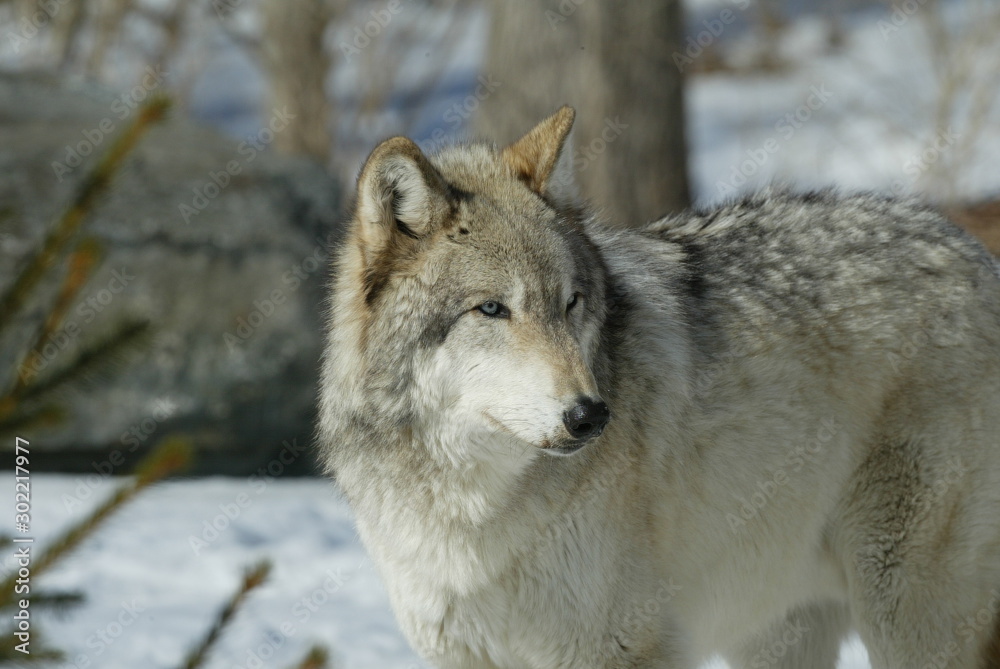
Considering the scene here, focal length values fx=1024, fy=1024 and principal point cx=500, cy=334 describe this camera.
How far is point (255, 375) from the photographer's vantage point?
7191 millimetres

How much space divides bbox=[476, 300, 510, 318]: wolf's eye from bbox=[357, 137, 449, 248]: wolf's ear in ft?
1.06

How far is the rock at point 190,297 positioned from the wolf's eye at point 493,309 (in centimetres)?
413

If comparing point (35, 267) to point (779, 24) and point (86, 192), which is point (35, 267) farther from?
point (779, 24)

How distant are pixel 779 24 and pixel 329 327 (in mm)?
16078

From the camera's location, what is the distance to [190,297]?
23.7 ft

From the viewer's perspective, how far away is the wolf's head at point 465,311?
2.94 metres

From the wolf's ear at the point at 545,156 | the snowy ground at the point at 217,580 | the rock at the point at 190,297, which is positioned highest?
the wolf's ear at the point at 545,156

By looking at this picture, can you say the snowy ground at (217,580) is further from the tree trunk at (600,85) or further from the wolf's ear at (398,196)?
the tree trunk at (600,85)

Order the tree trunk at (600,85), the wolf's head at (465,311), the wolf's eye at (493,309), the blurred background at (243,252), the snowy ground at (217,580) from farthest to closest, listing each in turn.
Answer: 1. the tree trunk at (600,85)
2. the snowy ground at (217,580)
3. the blurred background at (243,252)
4. the wolf's eye at (493,309)
5. the wolf's head at (465,311)

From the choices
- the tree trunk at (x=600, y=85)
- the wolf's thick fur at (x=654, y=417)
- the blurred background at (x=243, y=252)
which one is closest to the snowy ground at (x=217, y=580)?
the blurred background at (x=243, y=252)

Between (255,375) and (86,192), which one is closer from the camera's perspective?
(86,192)

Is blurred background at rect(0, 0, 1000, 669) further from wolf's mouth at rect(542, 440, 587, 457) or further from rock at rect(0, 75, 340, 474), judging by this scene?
wolf's mouth at rect(542, 440, 587, 457)

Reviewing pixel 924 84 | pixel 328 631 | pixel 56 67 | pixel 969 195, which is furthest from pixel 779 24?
pixel 328 631

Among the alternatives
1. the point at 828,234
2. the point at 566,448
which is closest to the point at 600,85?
the point at 828,234
